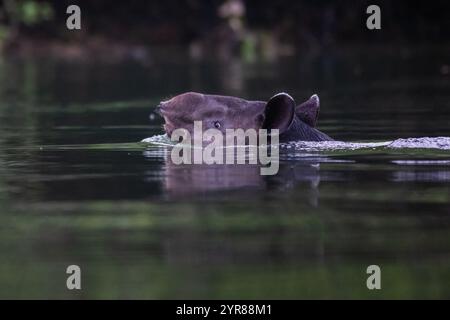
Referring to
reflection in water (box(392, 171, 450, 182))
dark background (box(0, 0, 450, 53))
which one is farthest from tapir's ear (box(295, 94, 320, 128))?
dark background (box(0, 0, 450, 53))

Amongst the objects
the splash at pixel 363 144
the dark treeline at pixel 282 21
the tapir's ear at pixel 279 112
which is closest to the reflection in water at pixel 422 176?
the tapir's ear at pixel 279 112

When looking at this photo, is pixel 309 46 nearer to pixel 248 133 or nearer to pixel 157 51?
pixel 157 51

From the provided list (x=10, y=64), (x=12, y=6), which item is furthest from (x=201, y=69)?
(x=12, y=6)

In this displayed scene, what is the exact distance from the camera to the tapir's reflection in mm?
8430

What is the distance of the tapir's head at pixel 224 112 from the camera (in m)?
10.4

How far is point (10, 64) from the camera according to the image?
3662 centimetres

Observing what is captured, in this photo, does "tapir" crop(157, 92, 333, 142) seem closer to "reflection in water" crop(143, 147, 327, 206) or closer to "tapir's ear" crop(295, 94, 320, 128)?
"tapir's ear" crop(295, 94, 320, 128)

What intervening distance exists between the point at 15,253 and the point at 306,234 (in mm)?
1557

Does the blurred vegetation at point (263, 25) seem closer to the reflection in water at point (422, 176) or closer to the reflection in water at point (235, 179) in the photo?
the reflection in water at point (235, 179)

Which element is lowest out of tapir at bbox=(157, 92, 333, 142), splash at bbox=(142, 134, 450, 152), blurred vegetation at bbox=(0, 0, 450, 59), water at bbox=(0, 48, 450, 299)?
water at bbox=(0, 48, 450, 299)

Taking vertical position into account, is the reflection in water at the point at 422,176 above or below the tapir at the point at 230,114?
below

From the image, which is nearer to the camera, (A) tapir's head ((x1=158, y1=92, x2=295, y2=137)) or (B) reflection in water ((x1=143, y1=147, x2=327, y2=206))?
(B) reflection in water ((x1=143, y1=147, x2=327, y2=206))

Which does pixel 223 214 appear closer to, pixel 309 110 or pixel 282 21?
pixel 309 110

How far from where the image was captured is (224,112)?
10.7 metres
